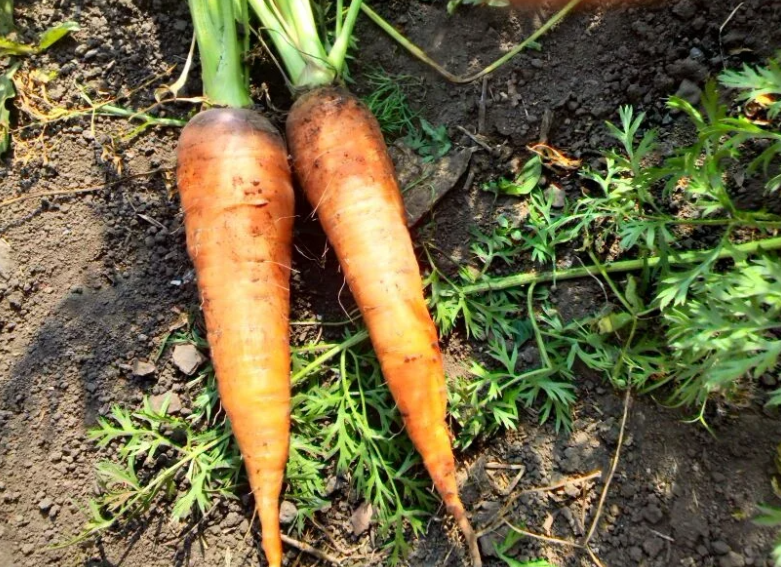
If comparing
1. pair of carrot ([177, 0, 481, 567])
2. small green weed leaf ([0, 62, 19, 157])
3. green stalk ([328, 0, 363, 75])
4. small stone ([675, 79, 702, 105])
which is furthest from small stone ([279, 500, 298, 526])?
small stone ([675, 79, 702, 105])

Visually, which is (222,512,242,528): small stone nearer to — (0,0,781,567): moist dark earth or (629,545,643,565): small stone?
(0,0,781,567): moist dark earth

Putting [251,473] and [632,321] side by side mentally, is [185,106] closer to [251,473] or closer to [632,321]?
[251,473]

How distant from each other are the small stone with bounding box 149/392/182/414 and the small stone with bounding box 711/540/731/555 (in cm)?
160

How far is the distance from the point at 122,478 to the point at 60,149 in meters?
1.18

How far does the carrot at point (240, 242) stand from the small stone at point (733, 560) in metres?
1.23

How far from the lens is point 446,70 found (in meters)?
2.29

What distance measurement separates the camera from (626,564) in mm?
1815

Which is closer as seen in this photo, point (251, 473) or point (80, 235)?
point (251, 473)

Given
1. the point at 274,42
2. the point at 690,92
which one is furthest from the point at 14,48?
the point at 690,92

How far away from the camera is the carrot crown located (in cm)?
217

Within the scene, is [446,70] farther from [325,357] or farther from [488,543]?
[488,543]

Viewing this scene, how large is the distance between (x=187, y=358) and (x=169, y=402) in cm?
15

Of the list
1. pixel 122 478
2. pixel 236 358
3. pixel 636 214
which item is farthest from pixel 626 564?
pixel 122 478

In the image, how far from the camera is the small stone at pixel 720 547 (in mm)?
1757
